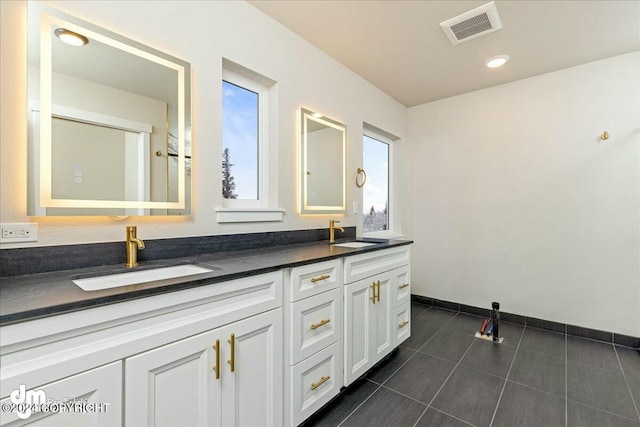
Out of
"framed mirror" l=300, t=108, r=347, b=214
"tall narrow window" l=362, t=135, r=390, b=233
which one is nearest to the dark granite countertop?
"framed mirror" l=300, t=108, r=347, b=214

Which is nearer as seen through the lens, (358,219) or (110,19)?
(110,19)

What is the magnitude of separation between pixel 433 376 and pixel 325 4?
8.59ft

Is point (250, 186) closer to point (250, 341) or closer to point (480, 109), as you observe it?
point (250, 341)

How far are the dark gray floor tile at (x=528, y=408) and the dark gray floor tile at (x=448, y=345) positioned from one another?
457 mm

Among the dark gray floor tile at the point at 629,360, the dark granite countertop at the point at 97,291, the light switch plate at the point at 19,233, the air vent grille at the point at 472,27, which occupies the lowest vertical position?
the dark gray floor tile at the point at 629,360

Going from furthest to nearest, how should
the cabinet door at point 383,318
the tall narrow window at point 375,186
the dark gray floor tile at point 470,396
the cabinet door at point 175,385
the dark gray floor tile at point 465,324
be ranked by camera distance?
the tall narrow window at point 375,186 < the dark gray floor tile at point 465,324 < the cabinet door at point 383,318 < the dark gray floor tile at point 470,396 < the cabinet door at point 175,385

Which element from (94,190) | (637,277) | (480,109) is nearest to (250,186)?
(94,190)

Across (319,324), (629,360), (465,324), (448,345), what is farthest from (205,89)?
(629,360)

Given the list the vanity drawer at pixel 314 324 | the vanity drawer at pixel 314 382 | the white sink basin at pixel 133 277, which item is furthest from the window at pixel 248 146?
the vanity drawer at pixel 314 382

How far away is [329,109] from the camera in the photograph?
2531 millimetres

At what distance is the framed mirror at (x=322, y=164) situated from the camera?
90.5 inches

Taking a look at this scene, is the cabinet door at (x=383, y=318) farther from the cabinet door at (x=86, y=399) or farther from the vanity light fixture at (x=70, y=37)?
the vanity light fixture at (x=70, y=37)

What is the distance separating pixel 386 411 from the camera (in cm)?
167

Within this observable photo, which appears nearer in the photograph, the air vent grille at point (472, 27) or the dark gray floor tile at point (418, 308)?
the air vent grille at point (472, 27)
